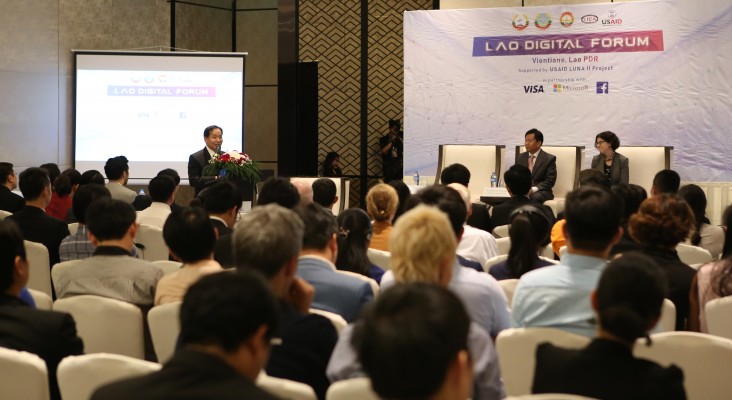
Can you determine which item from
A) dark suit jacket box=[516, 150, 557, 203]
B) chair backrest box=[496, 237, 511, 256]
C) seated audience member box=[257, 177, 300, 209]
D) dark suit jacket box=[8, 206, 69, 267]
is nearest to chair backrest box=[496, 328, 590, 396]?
seated audience member box=[257, 177, 300, 209]

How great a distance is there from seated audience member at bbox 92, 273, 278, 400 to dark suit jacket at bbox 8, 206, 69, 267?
4.01 metres

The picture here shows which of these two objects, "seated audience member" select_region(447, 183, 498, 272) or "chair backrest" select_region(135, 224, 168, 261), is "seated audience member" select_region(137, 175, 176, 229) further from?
"seated audience member" select_region(447, 183, 498, 272)

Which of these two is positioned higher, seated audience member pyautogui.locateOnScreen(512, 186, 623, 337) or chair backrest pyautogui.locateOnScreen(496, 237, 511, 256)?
seated audience member pyautogui.locateOnScreen(512, 186, 623, 337)

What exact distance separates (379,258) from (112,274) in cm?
151

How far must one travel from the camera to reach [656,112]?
424 inches

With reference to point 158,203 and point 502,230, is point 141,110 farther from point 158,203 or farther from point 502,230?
point 502,230

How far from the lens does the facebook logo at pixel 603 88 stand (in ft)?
36.0

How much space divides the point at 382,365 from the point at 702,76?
995 centimetres

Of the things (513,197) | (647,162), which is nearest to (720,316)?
(513,197)

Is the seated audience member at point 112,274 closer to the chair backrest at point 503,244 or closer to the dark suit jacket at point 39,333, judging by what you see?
the dark suit jacket at point 39,333

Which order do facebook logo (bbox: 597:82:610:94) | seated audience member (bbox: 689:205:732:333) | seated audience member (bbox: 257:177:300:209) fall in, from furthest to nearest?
1. facebook logo (bbox: 597:82:610:94)
2. seated audience member (bbox: 257:177:300:209)
3. seated audience member (bbox: 689:205:732:333)

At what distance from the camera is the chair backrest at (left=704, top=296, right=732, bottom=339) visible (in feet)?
11.2

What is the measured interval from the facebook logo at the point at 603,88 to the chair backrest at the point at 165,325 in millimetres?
8494

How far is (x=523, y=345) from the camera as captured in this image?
2.97 m
